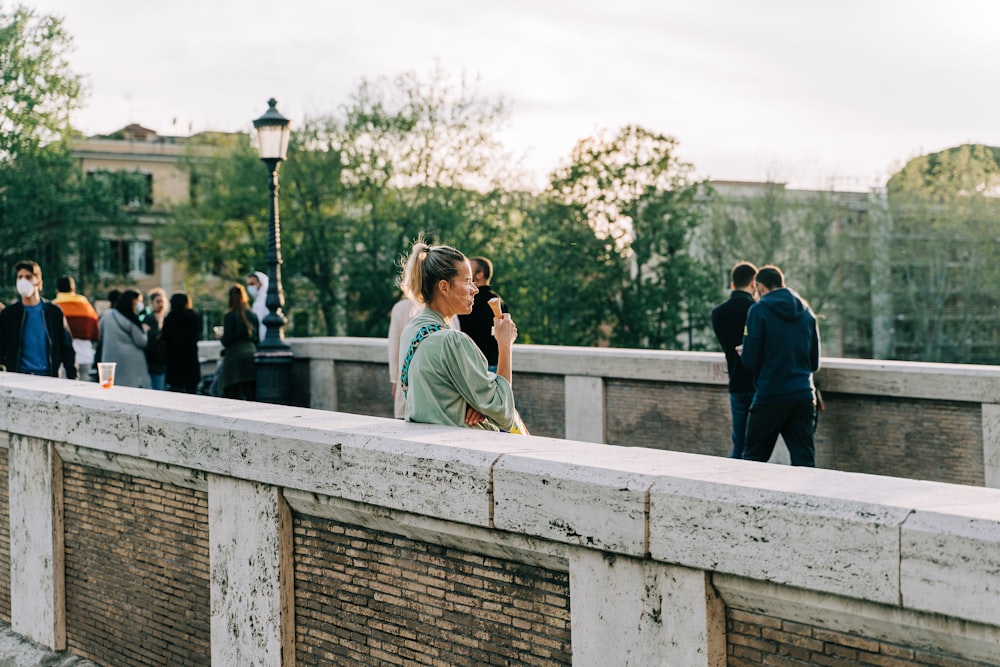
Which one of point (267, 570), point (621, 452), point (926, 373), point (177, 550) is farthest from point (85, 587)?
point (926, 373)

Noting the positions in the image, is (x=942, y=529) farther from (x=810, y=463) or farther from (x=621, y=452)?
(x=810, y=463)

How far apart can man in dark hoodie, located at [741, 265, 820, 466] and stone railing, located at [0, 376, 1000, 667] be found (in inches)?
150

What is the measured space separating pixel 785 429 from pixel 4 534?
4.99 m

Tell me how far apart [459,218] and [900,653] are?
4138 cm

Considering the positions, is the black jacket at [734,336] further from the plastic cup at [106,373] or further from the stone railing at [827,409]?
the plastic cup at [106,373]

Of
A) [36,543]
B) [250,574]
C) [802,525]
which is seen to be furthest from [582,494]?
[36,543]

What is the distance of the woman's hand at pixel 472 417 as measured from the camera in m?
4.64

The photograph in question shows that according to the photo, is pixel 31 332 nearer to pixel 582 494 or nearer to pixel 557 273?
pixel 582 494

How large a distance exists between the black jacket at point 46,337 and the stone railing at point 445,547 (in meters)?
3.80

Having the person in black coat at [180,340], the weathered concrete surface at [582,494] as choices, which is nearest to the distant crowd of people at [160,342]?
the person in black coat at [180,340]

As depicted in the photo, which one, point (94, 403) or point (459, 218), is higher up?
point (459, 218)

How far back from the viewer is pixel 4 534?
6629mm

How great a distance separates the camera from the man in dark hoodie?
789 cm

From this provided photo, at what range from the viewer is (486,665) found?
13.0 feet
